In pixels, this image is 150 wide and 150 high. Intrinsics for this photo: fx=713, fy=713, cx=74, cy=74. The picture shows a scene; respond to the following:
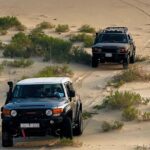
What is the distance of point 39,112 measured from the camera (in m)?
→ 15.0

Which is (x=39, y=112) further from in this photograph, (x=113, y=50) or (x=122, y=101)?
(x=113, y=50)

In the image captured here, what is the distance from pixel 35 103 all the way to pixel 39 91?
77 centimetres

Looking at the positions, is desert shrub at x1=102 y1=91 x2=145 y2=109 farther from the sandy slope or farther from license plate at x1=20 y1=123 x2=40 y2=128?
license plate at x1=20 y1=123 x2=40 y2=128

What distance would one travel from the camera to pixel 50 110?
15.0 meters

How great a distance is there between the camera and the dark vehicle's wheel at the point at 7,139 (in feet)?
50.2

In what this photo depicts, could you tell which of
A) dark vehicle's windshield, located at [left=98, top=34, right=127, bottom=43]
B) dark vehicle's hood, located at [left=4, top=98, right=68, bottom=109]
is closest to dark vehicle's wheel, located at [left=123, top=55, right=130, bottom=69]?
dark vehicle's windshield, located at [left=98, top=34, right=127, bottom=43]

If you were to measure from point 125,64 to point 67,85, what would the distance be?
45.1 feet

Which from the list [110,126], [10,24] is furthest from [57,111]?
[10,24]

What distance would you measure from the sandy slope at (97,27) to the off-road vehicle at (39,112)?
569mm

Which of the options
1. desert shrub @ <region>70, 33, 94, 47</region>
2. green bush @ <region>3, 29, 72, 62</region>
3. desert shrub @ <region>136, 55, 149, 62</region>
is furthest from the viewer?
desert shrub @ <region>70, 33, 94, 47</region>

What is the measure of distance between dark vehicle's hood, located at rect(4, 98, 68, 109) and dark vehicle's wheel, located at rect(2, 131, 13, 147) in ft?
1.90

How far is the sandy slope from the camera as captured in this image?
1648cm

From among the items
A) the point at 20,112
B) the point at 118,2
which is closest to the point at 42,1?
the point at 118,2

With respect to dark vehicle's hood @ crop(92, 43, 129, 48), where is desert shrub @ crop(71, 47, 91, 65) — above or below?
below
